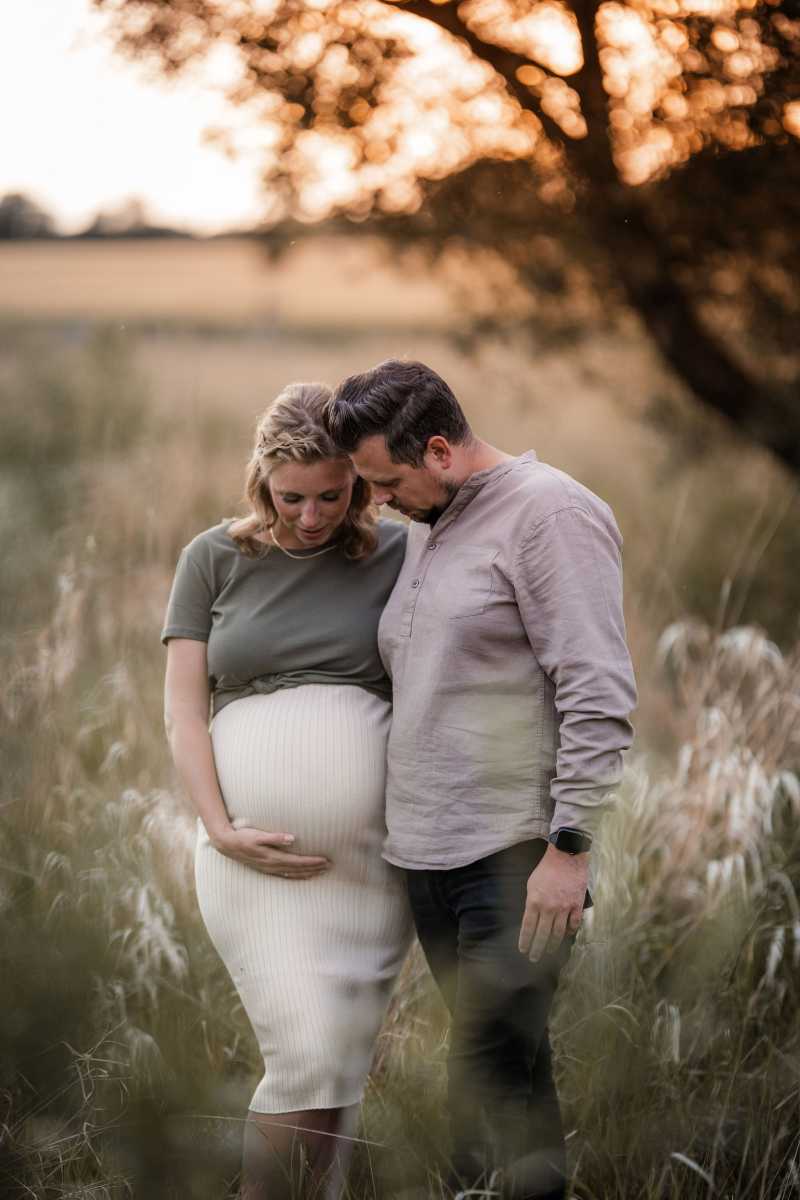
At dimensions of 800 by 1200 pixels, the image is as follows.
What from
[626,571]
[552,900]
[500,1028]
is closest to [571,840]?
[552,900]

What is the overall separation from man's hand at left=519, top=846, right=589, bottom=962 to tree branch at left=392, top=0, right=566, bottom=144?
9.45 ft

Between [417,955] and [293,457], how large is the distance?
4.67 feet

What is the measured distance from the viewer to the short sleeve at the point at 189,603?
2441mm

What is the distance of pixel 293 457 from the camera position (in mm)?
2299

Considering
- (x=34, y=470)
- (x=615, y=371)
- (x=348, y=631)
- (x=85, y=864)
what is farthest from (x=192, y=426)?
(x=348, y=631)

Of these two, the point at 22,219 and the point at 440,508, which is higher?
the point at 22,219

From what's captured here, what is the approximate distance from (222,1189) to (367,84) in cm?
325

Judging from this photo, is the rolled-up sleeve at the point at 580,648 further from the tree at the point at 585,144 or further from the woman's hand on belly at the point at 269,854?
the tree at the point at 585,144

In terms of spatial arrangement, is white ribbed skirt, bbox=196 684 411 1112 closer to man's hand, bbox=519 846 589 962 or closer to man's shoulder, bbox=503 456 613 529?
man's hand, bbox=519 846 589 962

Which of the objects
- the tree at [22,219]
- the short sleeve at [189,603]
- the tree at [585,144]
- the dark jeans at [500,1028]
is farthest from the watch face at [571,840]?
the tree at [22,219]

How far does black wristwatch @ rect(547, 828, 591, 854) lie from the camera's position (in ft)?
6.75

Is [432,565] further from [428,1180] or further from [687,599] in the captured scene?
[687,599]

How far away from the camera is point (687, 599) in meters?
6.61

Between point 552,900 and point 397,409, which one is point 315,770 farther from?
point 397,409
